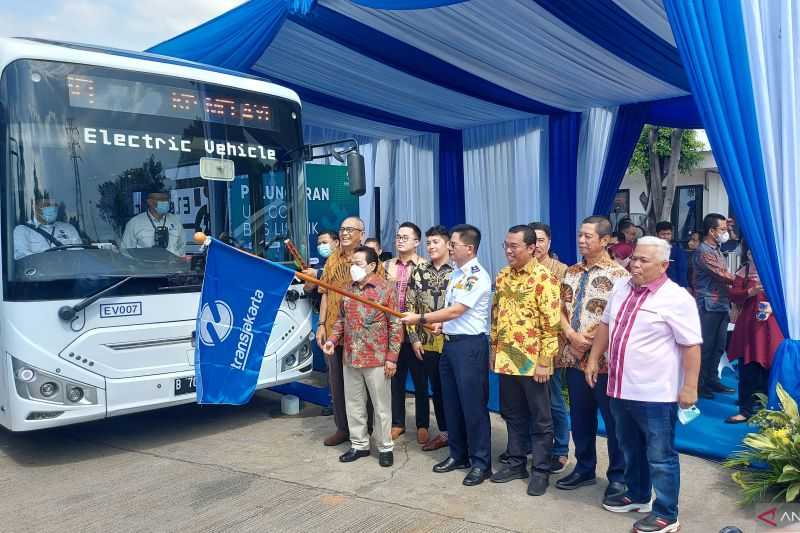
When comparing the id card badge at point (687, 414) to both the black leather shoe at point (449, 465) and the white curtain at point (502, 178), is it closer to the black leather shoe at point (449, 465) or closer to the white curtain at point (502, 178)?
the black leather shoe at point (449, 465)

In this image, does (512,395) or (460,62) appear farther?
(460,62)

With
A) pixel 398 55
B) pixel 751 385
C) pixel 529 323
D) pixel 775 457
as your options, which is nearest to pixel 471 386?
pixel 529 323

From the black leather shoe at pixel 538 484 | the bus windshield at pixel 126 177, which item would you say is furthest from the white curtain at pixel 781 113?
the bus windshield at pixel 126 177

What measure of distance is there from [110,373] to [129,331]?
1.05ft

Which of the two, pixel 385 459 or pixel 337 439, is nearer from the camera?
pixel 385 459

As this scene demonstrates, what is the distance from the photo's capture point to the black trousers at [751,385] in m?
5.31

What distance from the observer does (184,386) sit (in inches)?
198

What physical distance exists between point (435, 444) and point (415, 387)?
1.68ft

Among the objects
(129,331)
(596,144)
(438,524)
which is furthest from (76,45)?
(596,144)

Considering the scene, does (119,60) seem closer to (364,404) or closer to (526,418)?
(364,404)

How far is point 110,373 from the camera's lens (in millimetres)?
4672

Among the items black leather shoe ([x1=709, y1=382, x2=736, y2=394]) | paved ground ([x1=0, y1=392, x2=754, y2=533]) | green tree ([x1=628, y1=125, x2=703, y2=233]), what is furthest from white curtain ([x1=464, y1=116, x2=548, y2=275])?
green tree ([x1=628, y1=125, x2=703, y2=233])

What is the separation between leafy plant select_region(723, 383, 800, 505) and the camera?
12.3 ft

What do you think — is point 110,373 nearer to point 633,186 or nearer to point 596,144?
point 596,144
